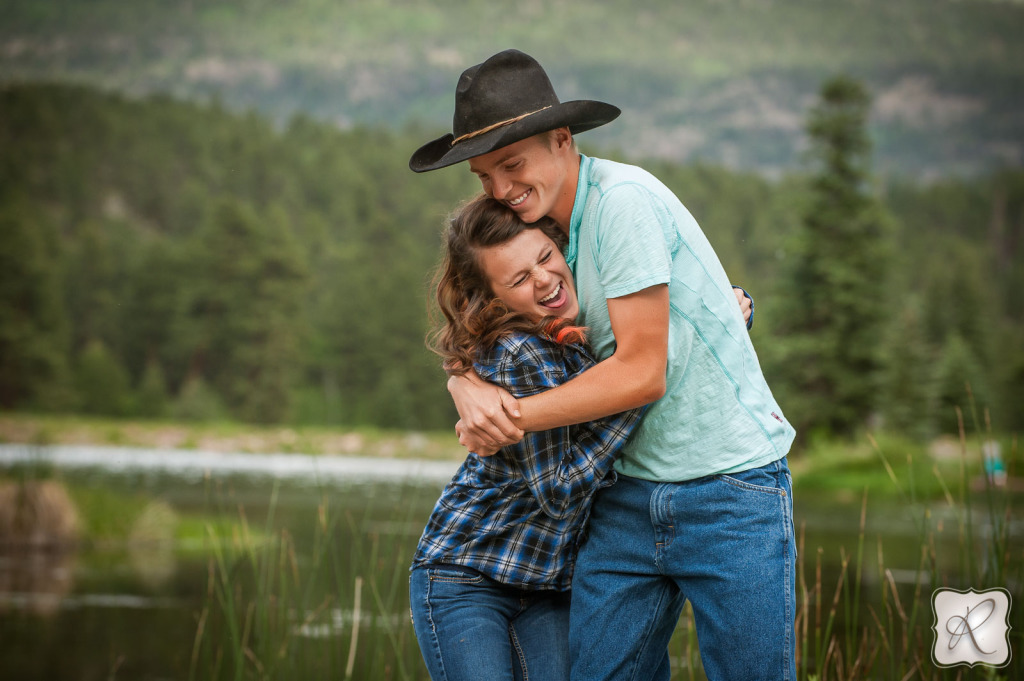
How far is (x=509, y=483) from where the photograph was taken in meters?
1.68

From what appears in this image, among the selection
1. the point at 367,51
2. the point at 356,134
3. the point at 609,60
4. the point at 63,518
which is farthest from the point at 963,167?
the point at 63,518

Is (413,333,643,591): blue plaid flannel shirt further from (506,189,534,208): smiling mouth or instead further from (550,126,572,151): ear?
(550,126,572,151): ear

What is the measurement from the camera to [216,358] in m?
54.0

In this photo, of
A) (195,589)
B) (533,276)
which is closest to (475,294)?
(533,276)

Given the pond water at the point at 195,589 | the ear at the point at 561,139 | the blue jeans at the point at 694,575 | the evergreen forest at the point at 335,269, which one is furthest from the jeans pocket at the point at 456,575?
the evergreen forest at the point at 335,269

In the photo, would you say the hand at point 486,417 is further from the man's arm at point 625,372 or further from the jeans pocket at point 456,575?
the jeans pocket at point 456,575

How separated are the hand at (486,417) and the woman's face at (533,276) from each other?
0.16m

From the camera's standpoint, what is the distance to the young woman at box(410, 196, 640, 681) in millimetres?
1619

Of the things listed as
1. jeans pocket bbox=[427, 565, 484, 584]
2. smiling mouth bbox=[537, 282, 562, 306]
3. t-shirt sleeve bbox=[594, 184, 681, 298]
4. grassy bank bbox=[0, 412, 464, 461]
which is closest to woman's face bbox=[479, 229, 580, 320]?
smiling mouth bbox=[537, 282, 562, 306]

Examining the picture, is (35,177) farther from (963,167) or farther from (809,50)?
(809,50)

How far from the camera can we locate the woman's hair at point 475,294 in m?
1.66

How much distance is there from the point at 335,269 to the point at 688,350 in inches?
2566

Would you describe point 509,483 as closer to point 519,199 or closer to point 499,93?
point 519,199

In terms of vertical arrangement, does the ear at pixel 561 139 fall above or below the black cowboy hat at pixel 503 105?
below
